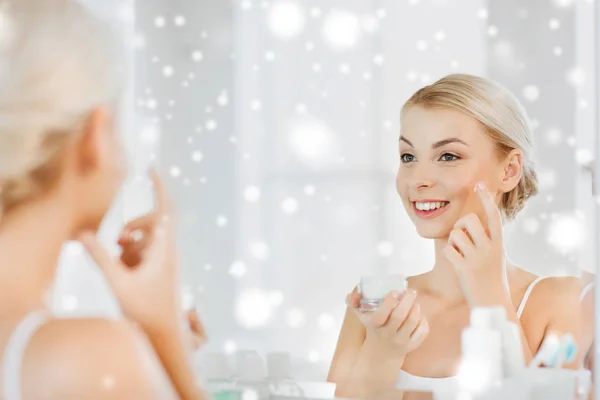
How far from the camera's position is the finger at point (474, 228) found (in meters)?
1.04

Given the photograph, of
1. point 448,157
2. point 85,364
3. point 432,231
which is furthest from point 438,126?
point 85,364

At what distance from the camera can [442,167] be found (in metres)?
1.05

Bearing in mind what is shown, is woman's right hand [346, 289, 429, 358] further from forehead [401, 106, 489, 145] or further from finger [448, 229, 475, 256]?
forehead [401, 106, 489, 145]

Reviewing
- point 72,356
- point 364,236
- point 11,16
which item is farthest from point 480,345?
point 11,16

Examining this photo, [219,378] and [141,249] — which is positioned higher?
[141,249]

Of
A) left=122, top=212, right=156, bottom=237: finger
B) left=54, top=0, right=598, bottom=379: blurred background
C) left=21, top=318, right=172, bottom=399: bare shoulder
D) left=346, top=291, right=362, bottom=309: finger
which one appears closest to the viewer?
left=21, top=318, right=172, bottom=399: bare shoulder

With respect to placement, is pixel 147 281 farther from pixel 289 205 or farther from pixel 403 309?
pixel 403 309

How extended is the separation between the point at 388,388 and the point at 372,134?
37 centimetres

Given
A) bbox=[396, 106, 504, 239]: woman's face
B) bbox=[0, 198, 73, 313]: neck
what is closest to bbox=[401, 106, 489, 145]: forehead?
bbox=[396, 106, 504, 239]: woman's face

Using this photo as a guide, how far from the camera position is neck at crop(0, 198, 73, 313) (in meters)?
1.03

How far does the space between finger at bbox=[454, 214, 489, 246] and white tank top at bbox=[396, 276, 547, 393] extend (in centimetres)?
9

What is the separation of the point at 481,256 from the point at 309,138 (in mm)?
319

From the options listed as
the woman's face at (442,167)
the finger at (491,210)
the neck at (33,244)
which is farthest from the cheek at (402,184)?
the neck at (33,244)

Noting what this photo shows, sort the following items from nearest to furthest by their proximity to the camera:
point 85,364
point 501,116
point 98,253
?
point 85,364, point 501,116, point 98,253
